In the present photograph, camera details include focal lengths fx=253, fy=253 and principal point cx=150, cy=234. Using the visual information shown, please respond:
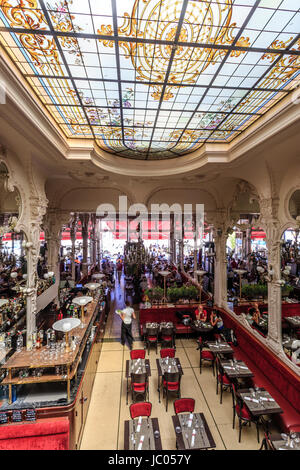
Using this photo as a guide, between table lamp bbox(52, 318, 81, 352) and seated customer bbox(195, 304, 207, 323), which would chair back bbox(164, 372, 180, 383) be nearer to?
table lamp bbox(52, 318, 81, 352)

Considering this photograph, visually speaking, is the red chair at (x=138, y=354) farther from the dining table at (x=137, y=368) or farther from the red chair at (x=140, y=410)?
the red chair at (x=140, y=410)

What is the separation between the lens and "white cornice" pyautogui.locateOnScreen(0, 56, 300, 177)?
4023 mm

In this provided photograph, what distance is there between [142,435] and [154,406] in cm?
193

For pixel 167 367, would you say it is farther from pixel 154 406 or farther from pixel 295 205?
pixel 295 205

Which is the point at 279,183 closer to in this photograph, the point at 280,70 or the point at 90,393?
the point at 280,70

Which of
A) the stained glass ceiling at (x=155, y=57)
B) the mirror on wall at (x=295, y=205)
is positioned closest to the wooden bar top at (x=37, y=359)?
the stained glass ceiling at (x=155, y=57)

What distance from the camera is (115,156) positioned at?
8055 millimetres

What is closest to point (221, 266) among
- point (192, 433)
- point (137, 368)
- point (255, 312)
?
point (255, 312)

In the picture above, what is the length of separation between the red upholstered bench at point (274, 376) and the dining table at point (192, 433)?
1932mm

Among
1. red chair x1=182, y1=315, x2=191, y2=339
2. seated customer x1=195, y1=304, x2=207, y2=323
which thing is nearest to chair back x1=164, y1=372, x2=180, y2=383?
red chair x1=182, y1=315, x2=191, y2=339

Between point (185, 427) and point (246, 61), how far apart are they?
624cm

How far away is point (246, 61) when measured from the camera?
3.75 metres

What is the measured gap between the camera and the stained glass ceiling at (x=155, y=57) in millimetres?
2885

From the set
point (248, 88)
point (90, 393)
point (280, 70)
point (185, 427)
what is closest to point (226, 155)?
point (248, 88)
